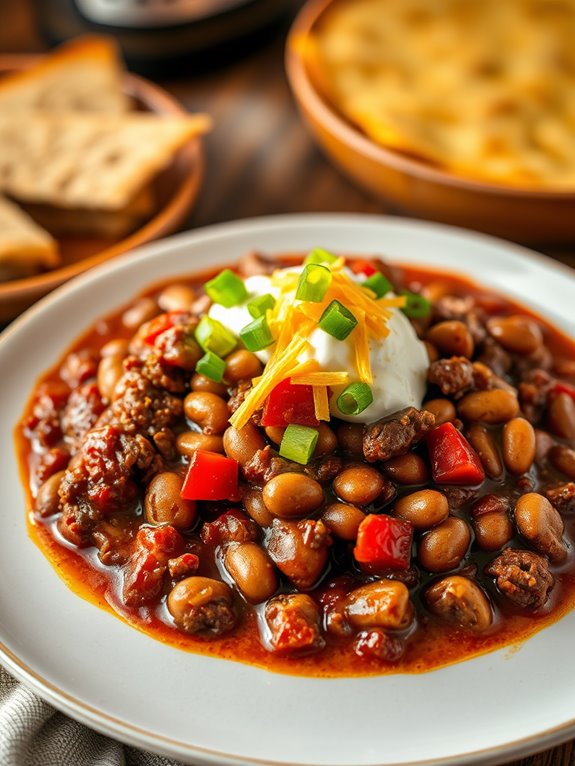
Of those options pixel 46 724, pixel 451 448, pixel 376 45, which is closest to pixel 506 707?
pixel 451 448

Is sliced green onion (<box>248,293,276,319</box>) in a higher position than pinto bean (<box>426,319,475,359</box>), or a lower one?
higher

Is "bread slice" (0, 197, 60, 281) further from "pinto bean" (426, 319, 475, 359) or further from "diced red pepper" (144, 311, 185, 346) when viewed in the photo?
"pinto bean" (426, 319, 475, 359)

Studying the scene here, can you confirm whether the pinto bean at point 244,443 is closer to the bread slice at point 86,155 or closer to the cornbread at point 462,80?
the bread slice at point 86,155

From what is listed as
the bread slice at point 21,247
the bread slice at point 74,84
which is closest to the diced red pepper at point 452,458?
the bread slice at point 21,247

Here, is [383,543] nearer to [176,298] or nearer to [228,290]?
[228,290]

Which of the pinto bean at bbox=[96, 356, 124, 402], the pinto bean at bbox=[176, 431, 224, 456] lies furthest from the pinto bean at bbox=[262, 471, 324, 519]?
the pinto bean at bbox=[96, 356, 124, 402]
